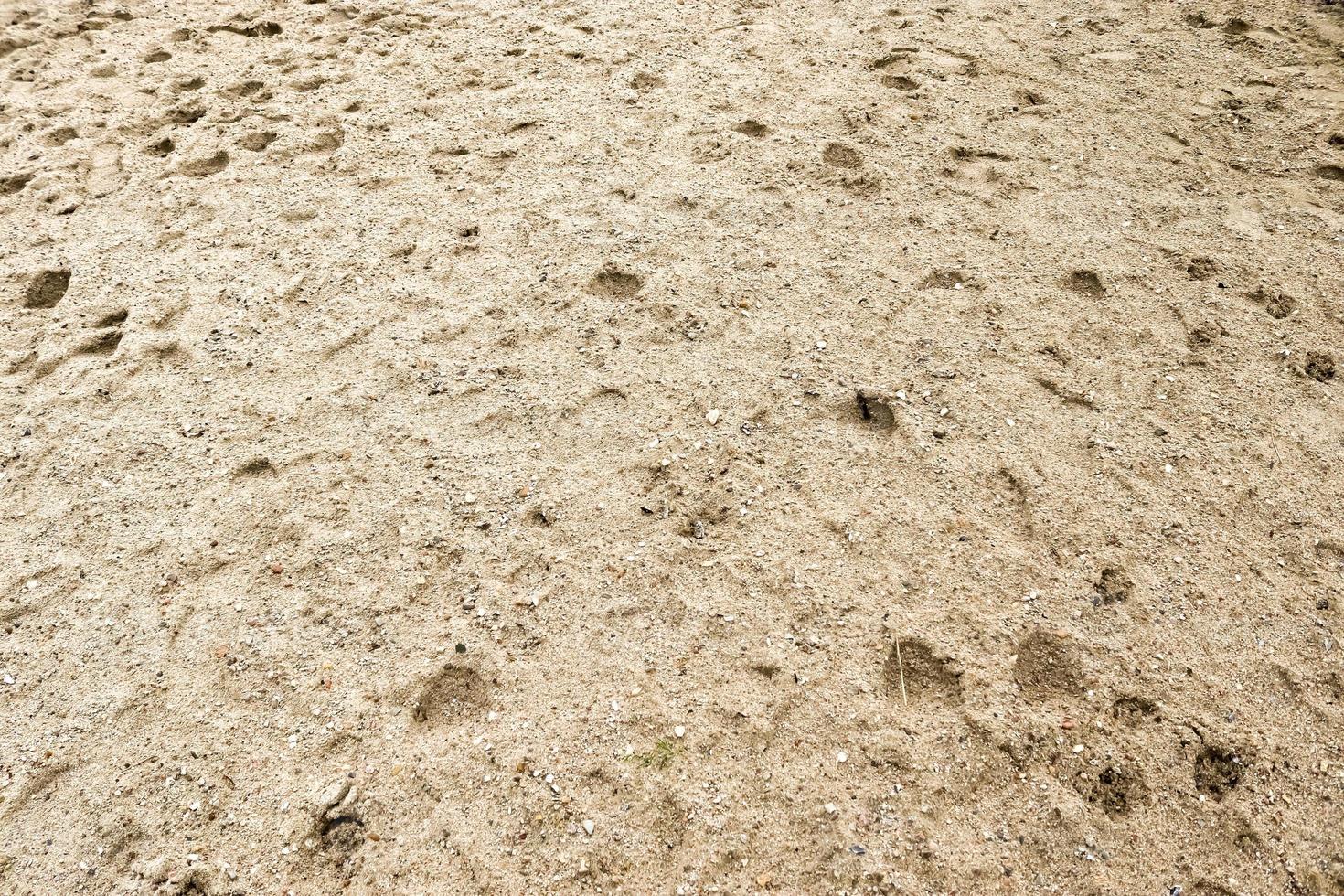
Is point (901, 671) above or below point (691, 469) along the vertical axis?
below

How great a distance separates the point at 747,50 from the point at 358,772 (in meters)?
3.55

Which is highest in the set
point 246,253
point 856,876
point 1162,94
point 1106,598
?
point 1162,94

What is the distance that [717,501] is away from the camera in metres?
2.33

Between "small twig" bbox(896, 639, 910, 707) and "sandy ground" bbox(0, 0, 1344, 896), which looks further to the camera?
"small twig" bbox(896, 639, 910, 707)

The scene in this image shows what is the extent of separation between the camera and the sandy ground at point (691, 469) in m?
1.82

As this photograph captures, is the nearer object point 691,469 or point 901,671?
point 901,671

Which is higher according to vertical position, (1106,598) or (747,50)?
(747,50)

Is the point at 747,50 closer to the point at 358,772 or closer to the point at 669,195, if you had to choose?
the point at 669,195

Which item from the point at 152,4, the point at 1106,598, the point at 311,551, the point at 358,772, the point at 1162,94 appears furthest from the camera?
the point at 152,4

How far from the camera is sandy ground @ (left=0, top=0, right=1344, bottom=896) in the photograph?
5.97ft

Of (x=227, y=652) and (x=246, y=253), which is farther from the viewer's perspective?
(x=246, y=253)

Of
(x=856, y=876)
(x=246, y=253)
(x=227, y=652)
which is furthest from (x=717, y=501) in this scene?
(x=246, y=253)

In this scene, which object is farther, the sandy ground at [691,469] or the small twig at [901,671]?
the small twig at [901,671]

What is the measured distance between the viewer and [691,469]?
241 centimetres
